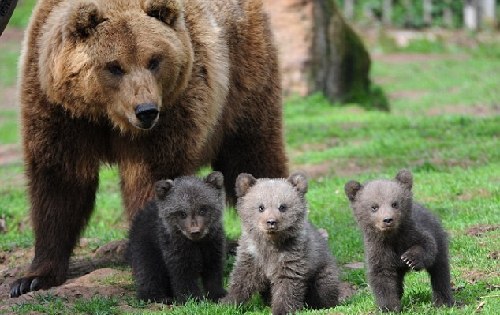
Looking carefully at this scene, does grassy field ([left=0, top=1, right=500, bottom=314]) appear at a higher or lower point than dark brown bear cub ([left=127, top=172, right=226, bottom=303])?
lower

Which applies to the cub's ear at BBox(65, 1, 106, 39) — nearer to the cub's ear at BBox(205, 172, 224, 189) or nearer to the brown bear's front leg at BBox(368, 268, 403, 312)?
the cub's ear at BBox(205, 172, 224, 189)

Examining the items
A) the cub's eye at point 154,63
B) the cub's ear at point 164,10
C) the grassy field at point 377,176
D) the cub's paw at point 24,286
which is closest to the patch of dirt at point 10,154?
the grassy field at point 377,176

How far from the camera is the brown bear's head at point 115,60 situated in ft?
23.5

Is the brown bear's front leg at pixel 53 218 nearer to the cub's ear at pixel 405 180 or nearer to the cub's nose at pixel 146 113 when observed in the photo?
the cub's nose at pixel 146 113

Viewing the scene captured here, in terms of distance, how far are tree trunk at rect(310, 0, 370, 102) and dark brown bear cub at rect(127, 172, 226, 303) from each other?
1163 centimetres

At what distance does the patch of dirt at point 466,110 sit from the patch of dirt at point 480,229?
9.77 m

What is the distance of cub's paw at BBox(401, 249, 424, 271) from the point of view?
6176mm

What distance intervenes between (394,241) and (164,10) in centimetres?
252

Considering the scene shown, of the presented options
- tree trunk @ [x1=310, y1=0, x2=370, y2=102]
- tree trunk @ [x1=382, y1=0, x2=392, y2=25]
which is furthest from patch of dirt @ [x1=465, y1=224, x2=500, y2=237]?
tree trunk @ [x1=382, y1=0, x2=392, y2=25]

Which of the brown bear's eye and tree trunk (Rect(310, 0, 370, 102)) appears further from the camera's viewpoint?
tree trunk (Rect(310, 0, 370, 102))

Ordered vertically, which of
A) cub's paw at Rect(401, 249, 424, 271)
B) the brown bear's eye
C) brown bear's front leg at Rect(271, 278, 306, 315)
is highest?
the brown bear's eye

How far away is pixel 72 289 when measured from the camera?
25.3ft

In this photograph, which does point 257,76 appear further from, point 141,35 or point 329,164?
point 329,164

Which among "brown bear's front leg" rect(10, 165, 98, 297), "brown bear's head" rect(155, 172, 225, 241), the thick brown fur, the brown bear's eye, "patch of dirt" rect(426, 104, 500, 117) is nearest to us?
"brown bear's head" rect(155, 172, 225, 241)
